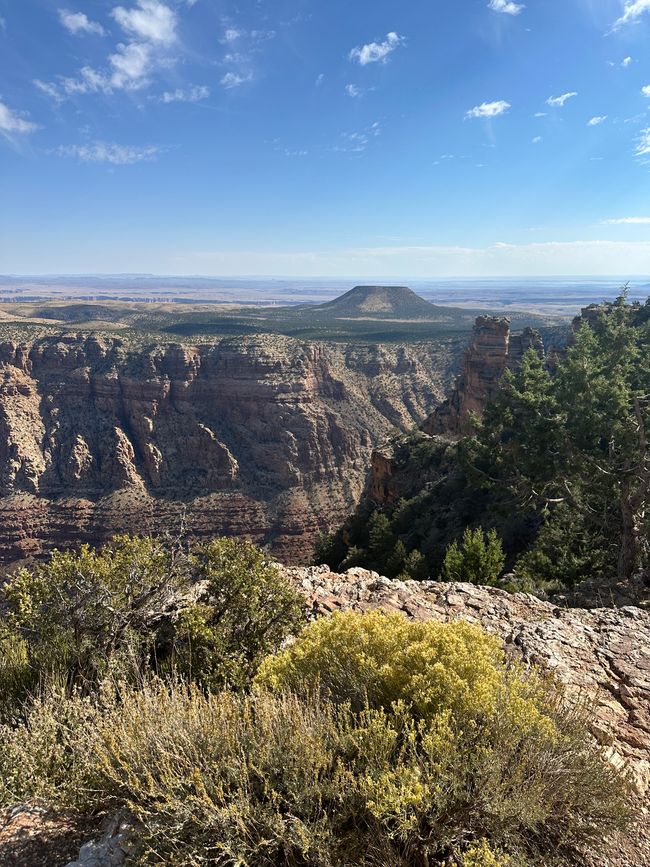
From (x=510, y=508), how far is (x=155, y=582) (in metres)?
13.0

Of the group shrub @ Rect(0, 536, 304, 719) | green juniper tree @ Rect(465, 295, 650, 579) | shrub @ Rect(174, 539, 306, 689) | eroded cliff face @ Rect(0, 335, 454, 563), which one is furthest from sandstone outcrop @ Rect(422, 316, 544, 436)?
shrub @ Rect(0, 536, 304, 719)

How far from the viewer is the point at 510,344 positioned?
53844mm

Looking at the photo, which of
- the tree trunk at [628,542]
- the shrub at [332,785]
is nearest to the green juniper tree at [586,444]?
the tree trunk at [628,542]

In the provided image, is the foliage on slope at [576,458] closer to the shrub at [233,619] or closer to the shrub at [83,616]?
the shrub at [233,619]

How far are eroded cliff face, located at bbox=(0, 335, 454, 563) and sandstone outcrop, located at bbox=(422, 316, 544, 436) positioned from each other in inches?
747

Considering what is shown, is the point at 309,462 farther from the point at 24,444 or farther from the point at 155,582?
the point at 155,582

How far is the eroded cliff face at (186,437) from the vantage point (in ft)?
182

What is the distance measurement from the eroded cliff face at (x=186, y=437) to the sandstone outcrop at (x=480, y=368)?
62.2ft

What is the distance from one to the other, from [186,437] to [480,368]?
4094cm

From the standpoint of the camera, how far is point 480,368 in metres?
49.6

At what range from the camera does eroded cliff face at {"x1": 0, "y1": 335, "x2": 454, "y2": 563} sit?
55.6m

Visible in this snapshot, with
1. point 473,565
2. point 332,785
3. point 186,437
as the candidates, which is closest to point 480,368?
point 473,565

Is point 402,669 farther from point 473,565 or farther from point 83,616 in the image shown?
point 473,565

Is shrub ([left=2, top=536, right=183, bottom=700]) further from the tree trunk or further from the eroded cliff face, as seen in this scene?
the eroded cliff face
